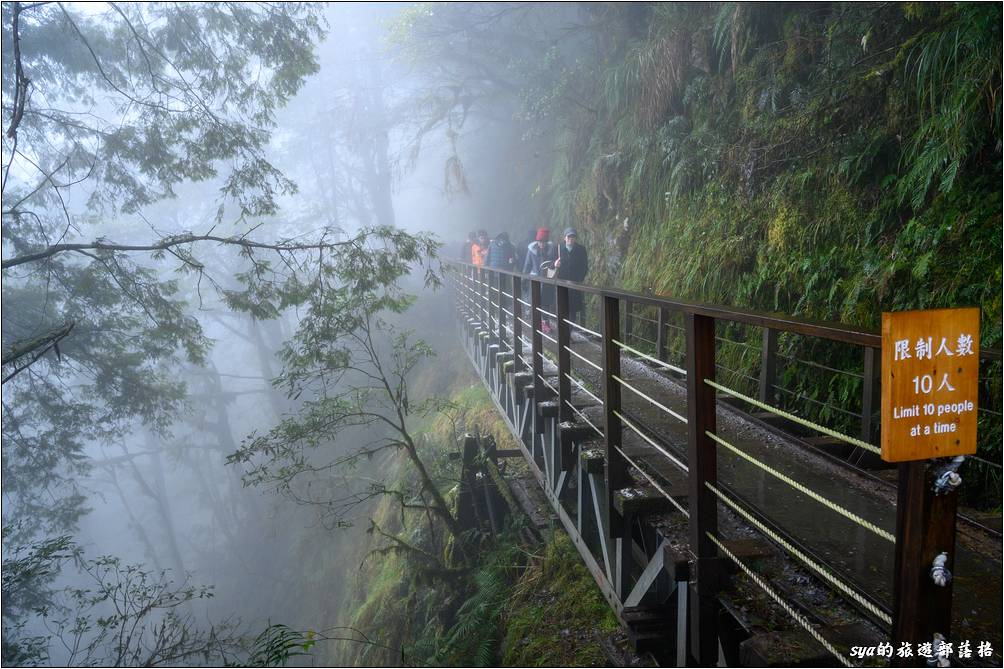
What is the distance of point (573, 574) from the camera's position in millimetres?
5367

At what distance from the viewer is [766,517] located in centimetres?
287

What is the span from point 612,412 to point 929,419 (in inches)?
81.0

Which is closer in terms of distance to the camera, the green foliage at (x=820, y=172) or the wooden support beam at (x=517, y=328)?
the green foliage at (x=820, y=172)

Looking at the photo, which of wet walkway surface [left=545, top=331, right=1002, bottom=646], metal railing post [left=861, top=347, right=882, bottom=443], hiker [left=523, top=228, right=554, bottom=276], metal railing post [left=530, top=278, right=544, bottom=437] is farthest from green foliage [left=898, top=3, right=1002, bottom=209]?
hiker [left=523, top=228, right=554, bottom=276]

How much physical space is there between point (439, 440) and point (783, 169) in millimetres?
9418

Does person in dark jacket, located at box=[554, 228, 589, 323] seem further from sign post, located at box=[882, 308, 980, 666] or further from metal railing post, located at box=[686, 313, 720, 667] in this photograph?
sign post, located at box=[882, 308, 980, 666]

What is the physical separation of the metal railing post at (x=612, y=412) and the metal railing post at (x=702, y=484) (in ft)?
3.04

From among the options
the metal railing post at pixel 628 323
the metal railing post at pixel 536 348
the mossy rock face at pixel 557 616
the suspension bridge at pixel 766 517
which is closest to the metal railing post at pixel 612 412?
the suspension bridge at pixel 766 517

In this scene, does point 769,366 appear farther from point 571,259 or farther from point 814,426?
point 571,259

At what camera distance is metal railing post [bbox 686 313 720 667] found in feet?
7.36

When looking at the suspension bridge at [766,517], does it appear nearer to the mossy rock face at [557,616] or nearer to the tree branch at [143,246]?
the mossy rock face at [557,616]

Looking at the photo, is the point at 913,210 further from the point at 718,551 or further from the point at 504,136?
the point at 504,136

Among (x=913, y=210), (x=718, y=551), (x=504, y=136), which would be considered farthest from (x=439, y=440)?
(x=504, y=136)

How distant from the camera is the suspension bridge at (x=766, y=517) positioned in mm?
1492
